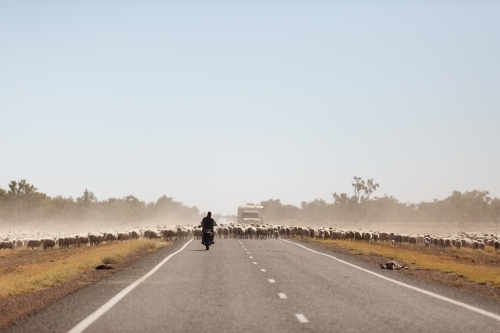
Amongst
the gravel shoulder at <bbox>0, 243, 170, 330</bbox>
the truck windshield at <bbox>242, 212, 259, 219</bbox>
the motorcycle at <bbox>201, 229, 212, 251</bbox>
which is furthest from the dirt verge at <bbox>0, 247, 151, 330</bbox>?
the truck windshield at <bbox>242, 212, 259, 219</bbox>

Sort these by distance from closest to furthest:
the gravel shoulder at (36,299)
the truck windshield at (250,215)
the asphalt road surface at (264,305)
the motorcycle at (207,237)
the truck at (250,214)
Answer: the asphalt road surface at (264,305), the gravel shoulder at (36,299), the motorcycle at (207,237), the truck at (250,214), the truck windshield at (250,215)

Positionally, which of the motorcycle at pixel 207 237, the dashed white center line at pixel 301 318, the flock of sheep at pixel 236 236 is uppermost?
the flock of sheep at pixel 236 236

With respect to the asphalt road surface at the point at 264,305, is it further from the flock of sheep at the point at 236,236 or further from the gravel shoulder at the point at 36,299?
the flock of sheep at the point at 236,236

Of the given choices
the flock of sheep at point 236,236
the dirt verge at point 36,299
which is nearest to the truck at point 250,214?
the flock of sheep at point 236,236

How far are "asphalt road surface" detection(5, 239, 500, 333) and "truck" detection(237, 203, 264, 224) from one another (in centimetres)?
5469

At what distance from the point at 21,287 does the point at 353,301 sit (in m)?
9.96

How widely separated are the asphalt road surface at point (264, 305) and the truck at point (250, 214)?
2153 inches

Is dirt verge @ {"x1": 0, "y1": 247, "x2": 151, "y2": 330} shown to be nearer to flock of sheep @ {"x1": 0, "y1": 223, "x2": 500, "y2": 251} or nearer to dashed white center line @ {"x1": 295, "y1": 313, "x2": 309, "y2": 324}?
dashed white center line @ {"x1": 295, "y1": 313, "x2": 309, "y2": 324}

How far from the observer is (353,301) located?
14.6 m

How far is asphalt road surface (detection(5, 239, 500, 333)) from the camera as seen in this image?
440 inches

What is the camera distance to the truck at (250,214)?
77.2m

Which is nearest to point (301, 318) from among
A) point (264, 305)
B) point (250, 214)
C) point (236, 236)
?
point (264, 305)

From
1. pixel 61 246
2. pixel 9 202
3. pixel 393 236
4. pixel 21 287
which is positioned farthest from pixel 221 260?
pixel 9 202

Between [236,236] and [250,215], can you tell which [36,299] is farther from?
[250,215]
